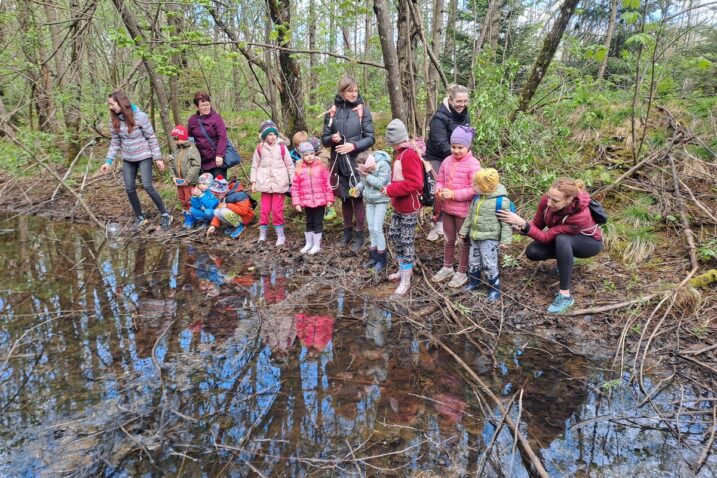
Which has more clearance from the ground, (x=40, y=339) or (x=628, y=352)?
(x=40, y=339)

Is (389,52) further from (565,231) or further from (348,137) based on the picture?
(565,231)

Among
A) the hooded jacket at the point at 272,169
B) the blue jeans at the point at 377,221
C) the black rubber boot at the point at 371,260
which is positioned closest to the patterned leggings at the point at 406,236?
the blue jeans at the point at 377,221

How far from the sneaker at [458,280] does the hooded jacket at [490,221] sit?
1.93 ft

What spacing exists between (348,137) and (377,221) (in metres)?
1.25

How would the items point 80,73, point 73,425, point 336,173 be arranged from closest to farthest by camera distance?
point 73,425 → point 336,173 → point 80,73

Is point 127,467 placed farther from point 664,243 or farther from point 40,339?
point 664,243

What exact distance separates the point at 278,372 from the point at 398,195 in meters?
2.30

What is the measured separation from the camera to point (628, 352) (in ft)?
12.5

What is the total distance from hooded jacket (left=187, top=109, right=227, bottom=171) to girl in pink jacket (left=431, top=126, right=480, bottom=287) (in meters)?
3.73

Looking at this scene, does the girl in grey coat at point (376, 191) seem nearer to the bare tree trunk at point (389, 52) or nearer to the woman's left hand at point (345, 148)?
the woman's left hand at point (345, 148)

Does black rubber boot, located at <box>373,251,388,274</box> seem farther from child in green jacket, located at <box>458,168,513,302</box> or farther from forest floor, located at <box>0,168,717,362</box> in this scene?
child in green jacket, located at <box>458,168,513,302</box>

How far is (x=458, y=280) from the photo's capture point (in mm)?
4953

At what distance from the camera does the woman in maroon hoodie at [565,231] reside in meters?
4.29

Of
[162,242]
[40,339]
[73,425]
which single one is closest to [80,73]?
[162,242]
